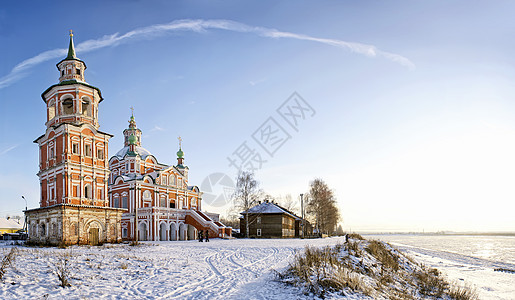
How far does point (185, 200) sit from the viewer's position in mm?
51719

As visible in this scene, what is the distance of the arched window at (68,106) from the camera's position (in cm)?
3209

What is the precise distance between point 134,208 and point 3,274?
3436 centimetres

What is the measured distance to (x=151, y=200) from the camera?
1806 inches

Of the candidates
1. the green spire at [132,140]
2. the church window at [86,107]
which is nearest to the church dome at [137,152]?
the green spire at [132,140]

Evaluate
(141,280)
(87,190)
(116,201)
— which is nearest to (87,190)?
(87,190)

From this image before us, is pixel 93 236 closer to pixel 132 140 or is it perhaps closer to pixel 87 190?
pixel 87 190

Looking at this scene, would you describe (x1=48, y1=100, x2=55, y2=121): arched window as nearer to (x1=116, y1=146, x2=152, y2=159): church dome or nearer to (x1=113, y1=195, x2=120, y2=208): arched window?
(x1=113, y1=195, x2=120, y2=208): arched window

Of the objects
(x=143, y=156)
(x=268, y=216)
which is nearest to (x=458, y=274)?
(x=268, y=216)

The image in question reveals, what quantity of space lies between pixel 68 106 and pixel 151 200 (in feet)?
57.2

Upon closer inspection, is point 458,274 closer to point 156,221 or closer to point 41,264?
point 41,264

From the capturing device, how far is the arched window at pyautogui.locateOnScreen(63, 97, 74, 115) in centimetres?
3209

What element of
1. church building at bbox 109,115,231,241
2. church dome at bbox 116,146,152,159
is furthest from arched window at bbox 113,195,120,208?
church dome at bbox 116,146,152,159

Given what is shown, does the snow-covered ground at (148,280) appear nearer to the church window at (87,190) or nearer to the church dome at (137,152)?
the church window at (87,190)

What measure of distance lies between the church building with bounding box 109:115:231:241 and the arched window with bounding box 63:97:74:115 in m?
13.8
